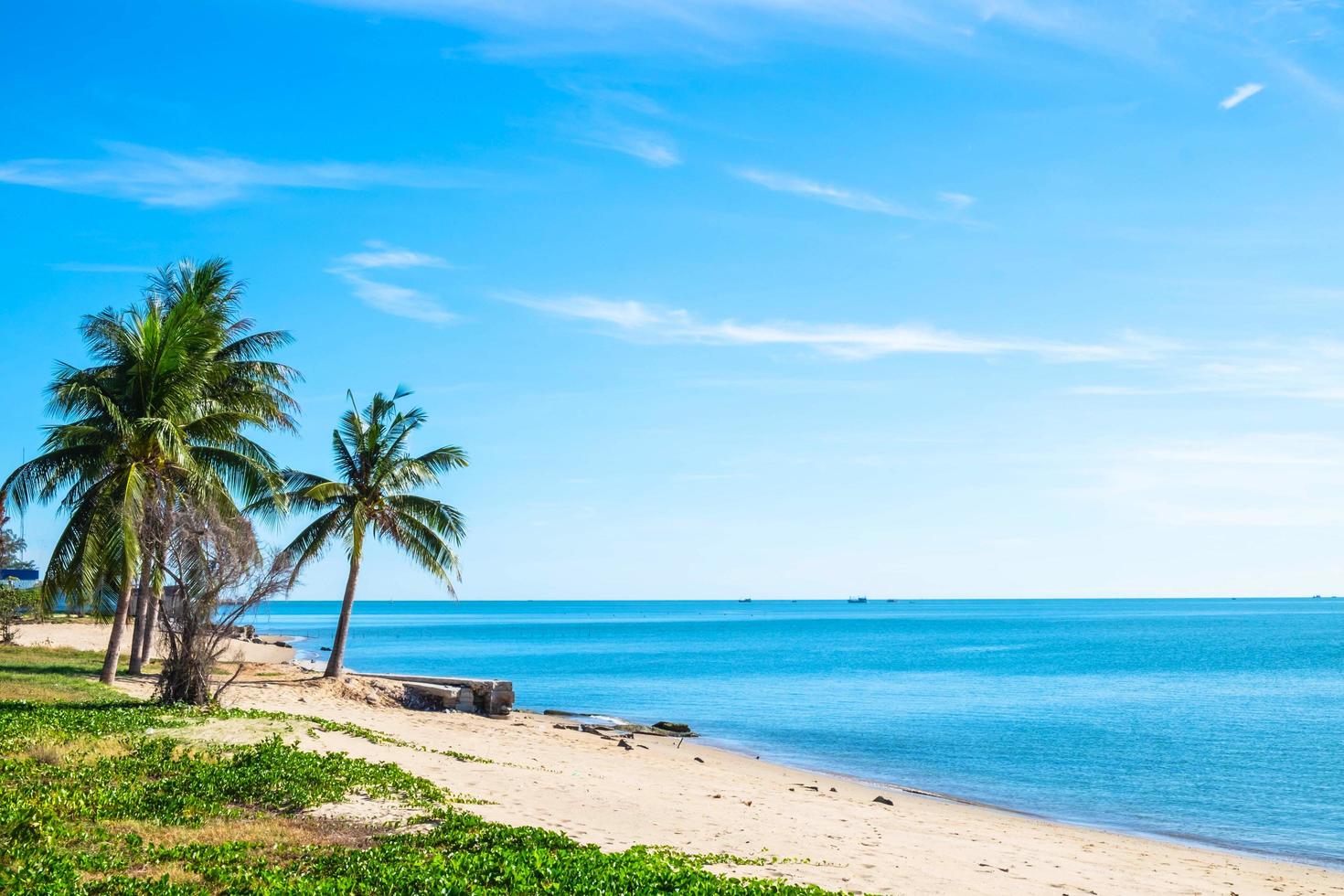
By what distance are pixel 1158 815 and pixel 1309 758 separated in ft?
36.0

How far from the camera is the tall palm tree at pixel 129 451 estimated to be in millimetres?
22031

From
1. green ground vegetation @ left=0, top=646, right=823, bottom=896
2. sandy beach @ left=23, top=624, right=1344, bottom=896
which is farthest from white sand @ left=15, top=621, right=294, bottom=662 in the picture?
green ground vegetation @ left=0, top=646, right=823, bottom=896

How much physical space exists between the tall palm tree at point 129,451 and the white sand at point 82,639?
50.9 feet

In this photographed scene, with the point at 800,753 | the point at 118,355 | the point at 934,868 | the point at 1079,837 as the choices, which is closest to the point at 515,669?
the point at 800,753

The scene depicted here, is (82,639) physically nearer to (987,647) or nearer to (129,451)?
(129,451)

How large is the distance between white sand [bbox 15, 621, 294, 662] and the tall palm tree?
1552 centimetres

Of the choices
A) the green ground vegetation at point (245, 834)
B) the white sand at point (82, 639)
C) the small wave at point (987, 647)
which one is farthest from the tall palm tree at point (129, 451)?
the small wave at point (987, 647)

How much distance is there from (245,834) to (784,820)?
8321mm

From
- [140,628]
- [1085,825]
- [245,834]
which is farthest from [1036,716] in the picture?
[245,834]

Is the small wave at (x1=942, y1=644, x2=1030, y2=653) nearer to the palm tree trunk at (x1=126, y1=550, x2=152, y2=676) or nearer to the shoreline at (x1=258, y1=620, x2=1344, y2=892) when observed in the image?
the shoreline at (x1=258, y1=620, x2=1344, y2=892)

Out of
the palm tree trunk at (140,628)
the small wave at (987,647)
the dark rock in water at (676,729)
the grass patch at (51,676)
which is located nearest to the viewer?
the grass patch at (51,676)

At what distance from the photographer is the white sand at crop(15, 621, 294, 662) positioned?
1601 inches

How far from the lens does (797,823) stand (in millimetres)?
15391

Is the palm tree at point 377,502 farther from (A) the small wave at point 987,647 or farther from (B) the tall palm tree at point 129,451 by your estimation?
(A) the small wave at point 987,647
